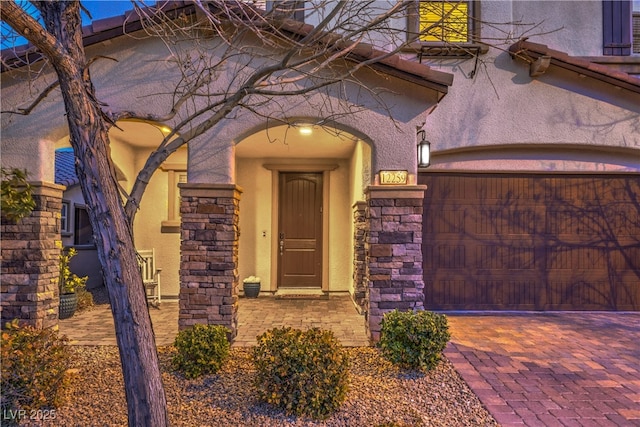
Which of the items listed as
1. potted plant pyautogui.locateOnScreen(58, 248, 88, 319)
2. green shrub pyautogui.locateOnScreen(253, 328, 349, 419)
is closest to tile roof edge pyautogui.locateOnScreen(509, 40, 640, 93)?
green shrub pyautogui.locateOnScreen(253, 328, 349, 419)

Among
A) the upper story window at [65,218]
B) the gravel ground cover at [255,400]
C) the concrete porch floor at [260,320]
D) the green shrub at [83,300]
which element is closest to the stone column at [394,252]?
the concrete porch floor at [260,320]

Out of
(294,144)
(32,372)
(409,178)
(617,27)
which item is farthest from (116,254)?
(617,27)

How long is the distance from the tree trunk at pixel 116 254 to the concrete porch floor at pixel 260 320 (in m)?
2.28

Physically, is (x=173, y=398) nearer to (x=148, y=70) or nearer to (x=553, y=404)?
(x=553, y=404)

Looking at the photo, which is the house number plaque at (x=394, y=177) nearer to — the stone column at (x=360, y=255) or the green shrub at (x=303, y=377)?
the stone column at (x=360, y=255)

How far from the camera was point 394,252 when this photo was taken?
5117 mm

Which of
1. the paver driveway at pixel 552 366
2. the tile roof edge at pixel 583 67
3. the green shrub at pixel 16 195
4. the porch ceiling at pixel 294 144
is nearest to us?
the paver driveway at pixel 552 366

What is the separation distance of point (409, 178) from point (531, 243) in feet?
10.6

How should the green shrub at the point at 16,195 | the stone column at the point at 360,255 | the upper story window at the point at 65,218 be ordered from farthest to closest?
the upper story window at the point at 65,218, the stone column at the point at 360,255, the green shrub at the point at 16,195

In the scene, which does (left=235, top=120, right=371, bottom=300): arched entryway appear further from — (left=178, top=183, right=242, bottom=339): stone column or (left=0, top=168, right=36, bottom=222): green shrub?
(left=0, top=168, right=36, bottom=222): green shrub

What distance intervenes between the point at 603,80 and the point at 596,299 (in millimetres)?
3592

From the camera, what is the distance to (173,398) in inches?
148

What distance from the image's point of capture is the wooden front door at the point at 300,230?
8586 millimetres

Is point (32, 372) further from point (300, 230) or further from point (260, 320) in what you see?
point (300, 230)
